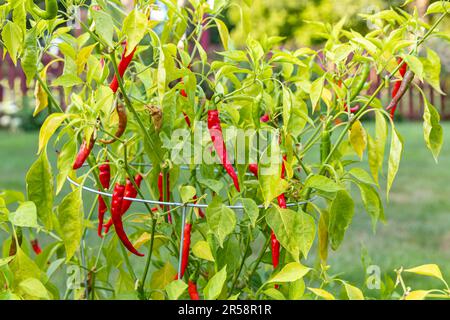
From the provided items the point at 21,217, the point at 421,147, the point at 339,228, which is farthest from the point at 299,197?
the point at 421,147

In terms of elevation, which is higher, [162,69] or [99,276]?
[162,69]

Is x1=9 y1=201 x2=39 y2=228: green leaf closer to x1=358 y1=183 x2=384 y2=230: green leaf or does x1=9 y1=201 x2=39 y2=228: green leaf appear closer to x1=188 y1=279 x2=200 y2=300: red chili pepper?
x1=188 y1=279 x2=200 y2=300: red chili pepper

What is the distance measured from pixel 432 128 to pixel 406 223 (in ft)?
7.38

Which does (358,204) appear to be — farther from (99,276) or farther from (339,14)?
(339,14)

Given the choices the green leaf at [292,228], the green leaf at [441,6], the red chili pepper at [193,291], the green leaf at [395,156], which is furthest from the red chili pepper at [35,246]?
the green leaf at [441,6]

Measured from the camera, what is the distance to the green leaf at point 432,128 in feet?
3.83

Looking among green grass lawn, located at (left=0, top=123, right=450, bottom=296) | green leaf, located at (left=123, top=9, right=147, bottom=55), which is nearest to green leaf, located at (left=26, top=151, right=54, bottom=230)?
green leaf, located at (left=123, top=9, right=147, bottom=55)

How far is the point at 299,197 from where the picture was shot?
1.20 meters

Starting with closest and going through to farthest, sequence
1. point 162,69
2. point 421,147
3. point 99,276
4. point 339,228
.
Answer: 1. point 162,69
2. point 339,228
3. point 99,276
4. point 421,147

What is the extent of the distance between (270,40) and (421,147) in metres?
4.40

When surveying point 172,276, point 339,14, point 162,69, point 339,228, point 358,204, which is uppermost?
point 339,14

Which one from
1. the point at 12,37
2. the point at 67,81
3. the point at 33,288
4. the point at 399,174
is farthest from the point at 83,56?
the point at 399,174

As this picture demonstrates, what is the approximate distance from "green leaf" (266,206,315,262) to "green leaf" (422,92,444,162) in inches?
10.1

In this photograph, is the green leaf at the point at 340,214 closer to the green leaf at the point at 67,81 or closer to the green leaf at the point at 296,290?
the green leaf at the point at 296,290
